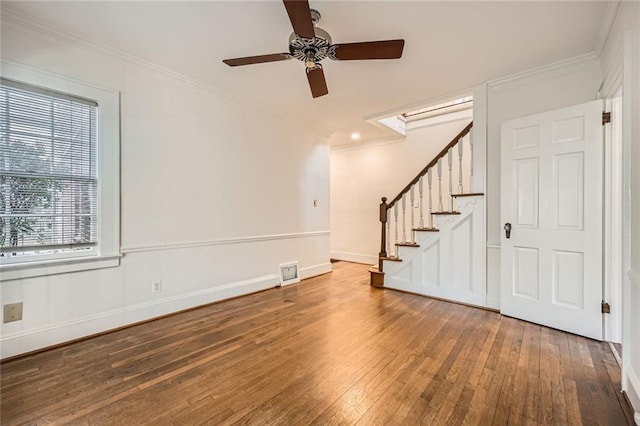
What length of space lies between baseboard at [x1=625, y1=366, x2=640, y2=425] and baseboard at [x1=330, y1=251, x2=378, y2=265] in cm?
409

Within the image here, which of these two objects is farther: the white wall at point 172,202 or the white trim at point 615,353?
the white wall at point 172,202

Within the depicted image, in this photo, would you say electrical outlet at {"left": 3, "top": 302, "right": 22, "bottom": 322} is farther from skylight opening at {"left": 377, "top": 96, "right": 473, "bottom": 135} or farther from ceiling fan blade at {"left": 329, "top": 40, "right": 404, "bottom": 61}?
skylight opening at {"left": 377, "top": 96, "right": 473, "bottom": 135}

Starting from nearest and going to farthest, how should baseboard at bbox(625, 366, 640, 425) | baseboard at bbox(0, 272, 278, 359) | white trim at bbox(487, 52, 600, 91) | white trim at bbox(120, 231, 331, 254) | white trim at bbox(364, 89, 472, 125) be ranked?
1. baseboard at bbox(625, 366, 640, 425)
2. baseboard at bbox(0, 272, 278, 359)
3. white trim at bbox(487, 52, 600, 91)
4. white trim at bbox(120, 231, 331, 254)
5. white trim at bbox(364, 89, 472, 125)

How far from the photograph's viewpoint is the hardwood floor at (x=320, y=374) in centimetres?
157

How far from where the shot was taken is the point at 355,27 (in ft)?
7.47

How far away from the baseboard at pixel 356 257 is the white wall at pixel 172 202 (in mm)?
1914

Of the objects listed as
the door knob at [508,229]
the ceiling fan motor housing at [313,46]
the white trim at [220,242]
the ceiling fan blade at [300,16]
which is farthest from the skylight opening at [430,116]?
the ceiling fan blade at [300,16]

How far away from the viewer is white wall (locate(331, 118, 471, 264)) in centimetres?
511

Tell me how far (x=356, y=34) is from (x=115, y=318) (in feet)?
10.9

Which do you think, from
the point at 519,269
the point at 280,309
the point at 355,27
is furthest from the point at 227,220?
the point at 519,269

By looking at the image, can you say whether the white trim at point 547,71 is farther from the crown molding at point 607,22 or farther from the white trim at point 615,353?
the white trim at point 615,353

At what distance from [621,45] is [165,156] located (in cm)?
391

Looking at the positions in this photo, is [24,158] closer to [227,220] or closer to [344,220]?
[227,220]

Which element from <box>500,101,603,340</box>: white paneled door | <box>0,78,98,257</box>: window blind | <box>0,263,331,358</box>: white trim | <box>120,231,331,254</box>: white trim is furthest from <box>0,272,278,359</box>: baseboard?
<box>500,101,603,340</box>: white paneled door
